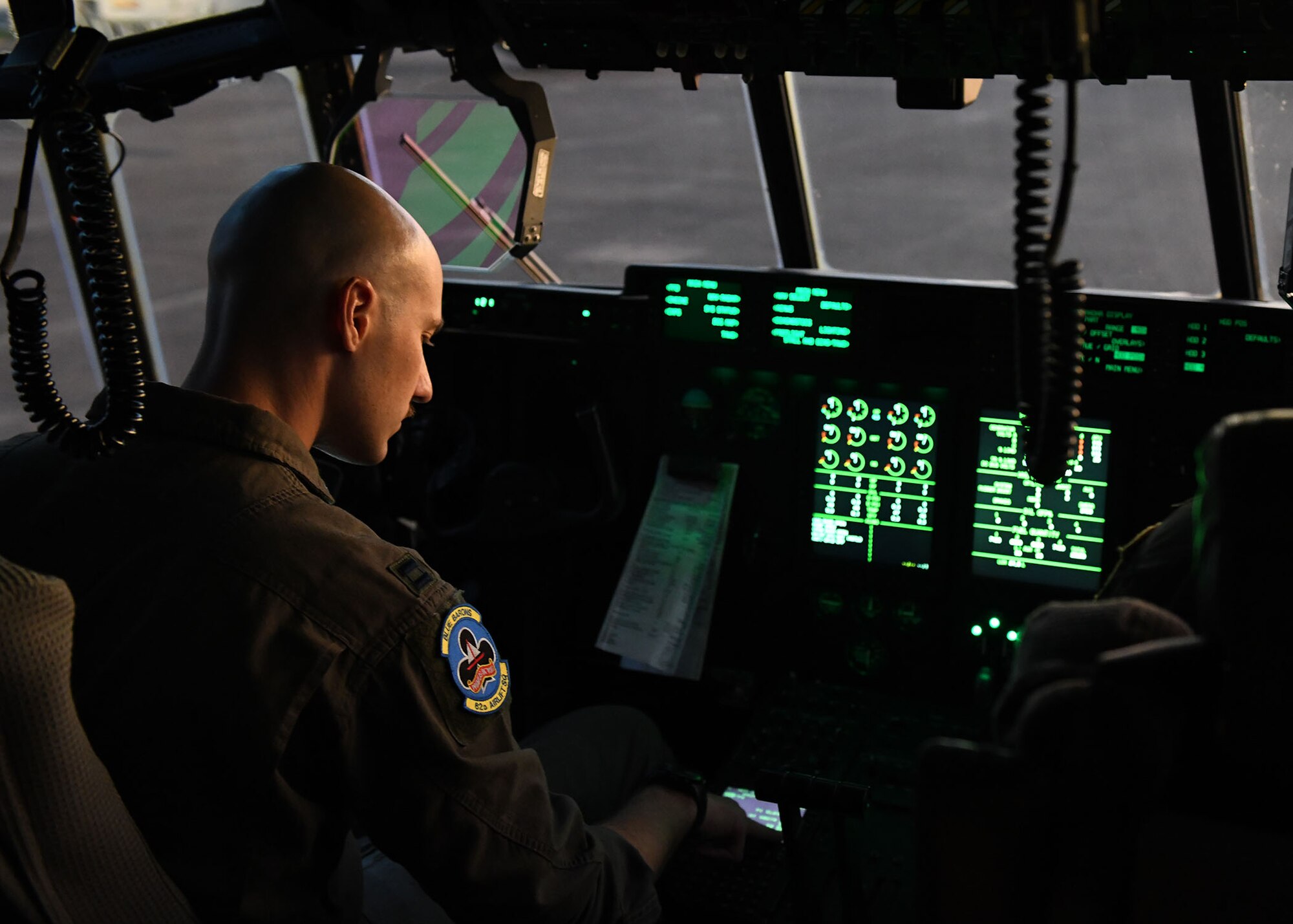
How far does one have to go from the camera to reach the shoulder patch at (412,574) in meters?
1.28

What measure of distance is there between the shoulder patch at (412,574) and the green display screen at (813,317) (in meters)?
1.11

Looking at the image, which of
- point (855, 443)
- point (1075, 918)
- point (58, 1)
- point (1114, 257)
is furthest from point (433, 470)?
point (1114, 257)

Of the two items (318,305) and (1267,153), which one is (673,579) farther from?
(1267,153)

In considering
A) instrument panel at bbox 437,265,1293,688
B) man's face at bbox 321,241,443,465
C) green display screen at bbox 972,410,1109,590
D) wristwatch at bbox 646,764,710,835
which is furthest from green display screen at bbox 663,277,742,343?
wristwatch at bbox 646,764,710,835

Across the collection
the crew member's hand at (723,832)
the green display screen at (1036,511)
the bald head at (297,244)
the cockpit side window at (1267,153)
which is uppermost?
the cockpit side window at (1267,153)

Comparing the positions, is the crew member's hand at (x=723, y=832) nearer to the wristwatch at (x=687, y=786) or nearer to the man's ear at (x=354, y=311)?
the wristwatch at (x=687, y=786)

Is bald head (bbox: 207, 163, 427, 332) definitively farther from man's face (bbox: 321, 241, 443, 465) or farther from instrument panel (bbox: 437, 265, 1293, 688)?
instrument panel (bbox: 437, 265, 1293, 688)

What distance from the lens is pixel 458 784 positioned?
1.24 meters

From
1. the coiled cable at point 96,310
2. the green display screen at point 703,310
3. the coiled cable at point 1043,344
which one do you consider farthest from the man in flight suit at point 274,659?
the green display screen at point 703,310

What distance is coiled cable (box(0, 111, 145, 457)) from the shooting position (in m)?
1.14

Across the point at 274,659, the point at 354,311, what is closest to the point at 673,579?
the point at 354,311

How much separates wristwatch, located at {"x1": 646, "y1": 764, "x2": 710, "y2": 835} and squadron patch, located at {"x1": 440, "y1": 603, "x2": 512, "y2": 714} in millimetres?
478

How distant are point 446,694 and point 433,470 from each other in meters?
1.34

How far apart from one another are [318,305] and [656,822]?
81 centimetres
